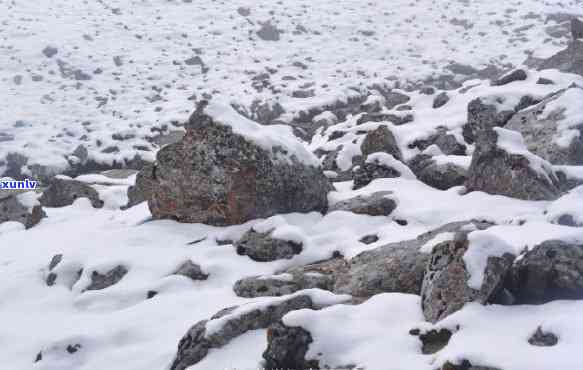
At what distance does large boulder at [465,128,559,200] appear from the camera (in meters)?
8.38

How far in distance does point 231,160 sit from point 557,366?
19.8 ft

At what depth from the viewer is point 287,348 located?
17.4 feet

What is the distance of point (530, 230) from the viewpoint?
6.42 m

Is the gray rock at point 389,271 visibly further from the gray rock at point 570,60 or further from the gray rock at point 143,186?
the gray rock at point 570,60

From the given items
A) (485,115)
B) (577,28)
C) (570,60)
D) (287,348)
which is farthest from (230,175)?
(577,28)

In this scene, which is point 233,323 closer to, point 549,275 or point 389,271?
point 389,271

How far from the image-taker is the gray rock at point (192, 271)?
7.87 meters

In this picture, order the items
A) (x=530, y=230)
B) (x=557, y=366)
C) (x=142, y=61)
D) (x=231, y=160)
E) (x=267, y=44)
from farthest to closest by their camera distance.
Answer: (x=267, y=44) → (x=142, y=61) → (x=231, y=160) → (x=530, y=230) → (x=557, y=366)

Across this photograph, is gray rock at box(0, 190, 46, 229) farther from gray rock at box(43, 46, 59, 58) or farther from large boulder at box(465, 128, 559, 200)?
gray rock at box(43, 46, 59, 58)

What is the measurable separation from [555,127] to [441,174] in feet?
7.68

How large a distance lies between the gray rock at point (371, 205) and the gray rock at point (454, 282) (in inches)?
125

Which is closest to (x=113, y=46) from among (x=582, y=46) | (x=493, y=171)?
(x=582, y=46)

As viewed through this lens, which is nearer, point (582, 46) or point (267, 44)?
point (582, 46)

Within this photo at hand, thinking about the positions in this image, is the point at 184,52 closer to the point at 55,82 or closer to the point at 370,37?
the point at 55,82
